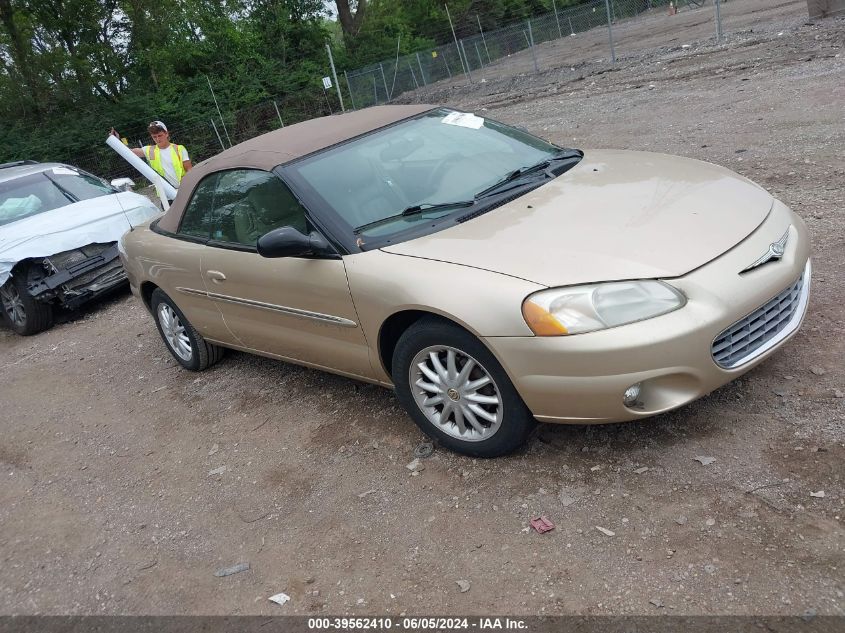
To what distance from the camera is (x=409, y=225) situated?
3.79 metres

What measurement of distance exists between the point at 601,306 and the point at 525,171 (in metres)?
1.46

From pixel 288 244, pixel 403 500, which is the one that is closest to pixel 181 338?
pixel 288 244

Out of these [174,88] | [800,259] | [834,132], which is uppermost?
[174,88]

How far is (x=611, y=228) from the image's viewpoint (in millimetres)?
3344

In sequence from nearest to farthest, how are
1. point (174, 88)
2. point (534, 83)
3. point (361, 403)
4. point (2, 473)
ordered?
point (361, 403)
point (2, 473)
point (534, 83)
point (174, 88)

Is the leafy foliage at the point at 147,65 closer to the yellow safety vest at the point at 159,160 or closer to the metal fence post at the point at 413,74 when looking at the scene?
the metal fence post at the point at 413,74

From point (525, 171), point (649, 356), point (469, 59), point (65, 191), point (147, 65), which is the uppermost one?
point (147, 65)

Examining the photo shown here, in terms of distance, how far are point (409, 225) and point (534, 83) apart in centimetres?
1736

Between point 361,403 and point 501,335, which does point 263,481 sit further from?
point 501,335

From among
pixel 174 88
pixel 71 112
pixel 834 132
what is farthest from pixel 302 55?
pixel 834 132

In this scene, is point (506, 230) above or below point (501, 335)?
above

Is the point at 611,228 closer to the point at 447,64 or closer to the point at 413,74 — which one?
the point at 413,74

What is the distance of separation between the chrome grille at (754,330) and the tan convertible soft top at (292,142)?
7.99ft

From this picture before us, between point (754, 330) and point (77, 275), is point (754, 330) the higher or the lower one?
the lower one
